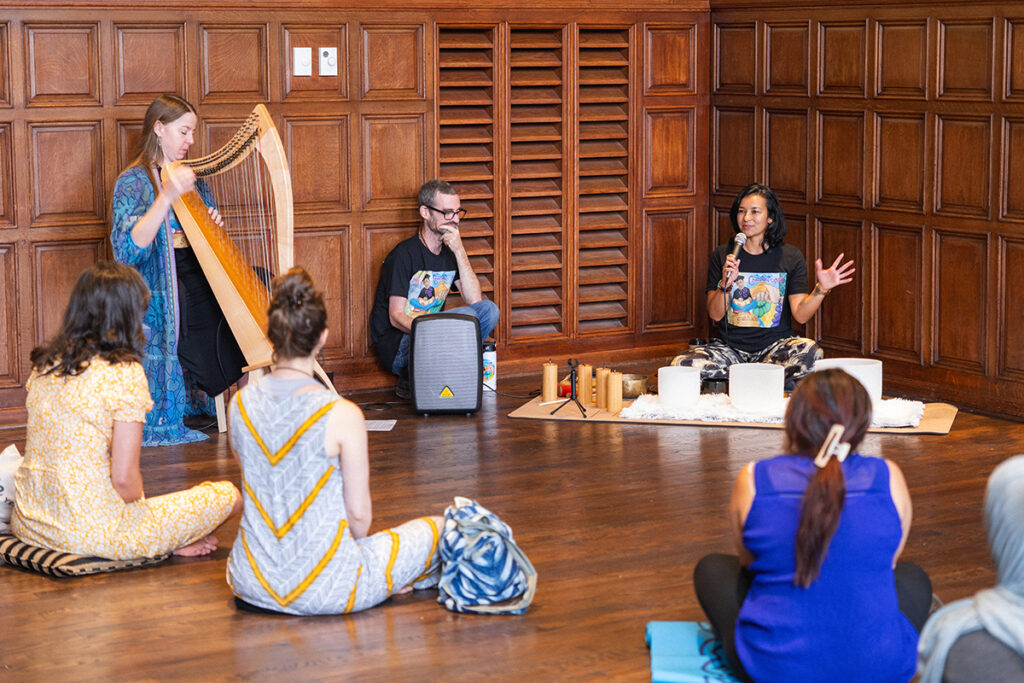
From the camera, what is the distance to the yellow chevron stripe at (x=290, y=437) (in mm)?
3426

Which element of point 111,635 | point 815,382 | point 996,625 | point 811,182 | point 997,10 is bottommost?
point 111,635

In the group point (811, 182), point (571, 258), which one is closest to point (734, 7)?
point (811, 182)

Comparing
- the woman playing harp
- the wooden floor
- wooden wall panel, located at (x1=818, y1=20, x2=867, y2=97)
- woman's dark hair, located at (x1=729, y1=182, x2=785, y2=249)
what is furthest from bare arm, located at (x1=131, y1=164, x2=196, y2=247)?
wooden wall panel, located at (x1=818, y1=20, x2=867, y2=97)

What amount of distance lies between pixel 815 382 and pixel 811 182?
13.9ft

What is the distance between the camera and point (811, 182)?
6.94m

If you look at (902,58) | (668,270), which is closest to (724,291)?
(668,270)

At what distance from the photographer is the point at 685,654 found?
3.31 m

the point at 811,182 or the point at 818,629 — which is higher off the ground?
the point at 811,182

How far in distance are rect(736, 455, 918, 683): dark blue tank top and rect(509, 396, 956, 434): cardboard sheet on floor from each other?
290 cm

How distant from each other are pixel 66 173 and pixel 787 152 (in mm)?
3585

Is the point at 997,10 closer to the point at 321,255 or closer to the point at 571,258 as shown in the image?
the point at 571,258

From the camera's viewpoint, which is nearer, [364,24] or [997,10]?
[997,10]

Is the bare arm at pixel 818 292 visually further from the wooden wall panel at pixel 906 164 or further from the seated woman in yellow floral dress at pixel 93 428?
the seated woman in yellow floral dress at pixel 93 428

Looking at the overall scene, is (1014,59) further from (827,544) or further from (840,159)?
(827,544)
